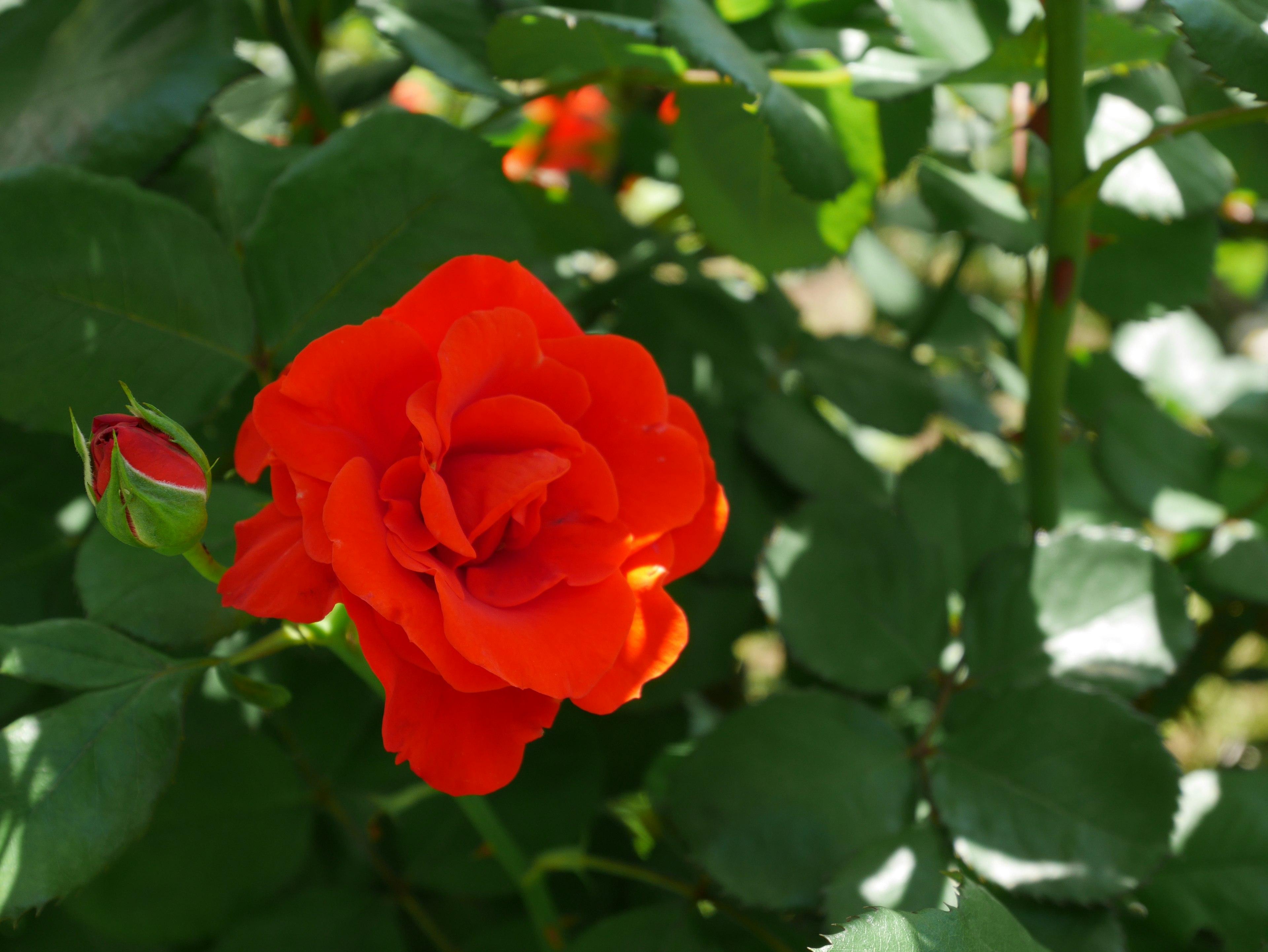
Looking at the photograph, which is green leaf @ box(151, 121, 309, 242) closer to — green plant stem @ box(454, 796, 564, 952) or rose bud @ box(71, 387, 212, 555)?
rose bud @ box(71, 387, 212, 555)

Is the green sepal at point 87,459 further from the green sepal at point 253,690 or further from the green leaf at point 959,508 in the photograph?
the green leaf at point 959,508

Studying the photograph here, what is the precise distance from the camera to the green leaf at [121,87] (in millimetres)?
615

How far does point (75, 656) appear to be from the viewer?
1.48 ft

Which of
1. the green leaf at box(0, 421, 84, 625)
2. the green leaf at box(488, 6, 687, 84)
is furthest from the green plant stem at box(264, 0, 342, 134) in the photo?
the green leaf at box(0, 421, 84, 625)

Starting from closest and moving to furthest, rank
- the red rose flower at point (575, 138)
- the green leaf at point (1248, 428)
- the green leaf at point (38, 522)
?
the green leaf at point (38, 522) → the green leaf at point (1248, 428) → the red rose flower at point (575, 138)

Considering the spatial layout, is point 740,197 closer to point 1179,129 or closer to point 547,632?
point 1179,129

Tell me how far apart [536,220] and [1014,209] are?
410 millimetres

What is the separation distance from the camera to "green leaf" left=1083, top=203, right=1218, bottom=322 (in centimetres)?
82

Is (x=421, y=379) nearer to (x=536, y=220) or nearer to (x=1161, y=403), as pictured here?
(x=536, y=220)

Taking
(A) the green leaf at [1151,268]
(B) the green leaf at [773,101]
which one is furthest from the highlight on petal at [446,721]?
(A) the green leaf at [1151,268]

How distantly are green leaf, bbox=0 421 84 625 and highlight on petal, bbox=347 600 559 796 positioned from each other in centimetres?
42

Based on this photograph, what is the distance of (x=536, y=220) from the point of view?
82 cm

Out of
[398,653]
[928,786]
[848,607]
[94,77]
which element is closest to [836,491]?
[848,607]

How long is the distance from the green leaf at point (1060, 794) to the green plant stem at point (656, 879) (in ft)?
0.51
